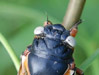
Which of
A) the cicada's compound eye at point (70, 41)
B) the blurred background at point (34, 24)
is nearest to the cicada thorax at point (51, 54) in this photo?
the cicada's compound eye at point (70, 41)

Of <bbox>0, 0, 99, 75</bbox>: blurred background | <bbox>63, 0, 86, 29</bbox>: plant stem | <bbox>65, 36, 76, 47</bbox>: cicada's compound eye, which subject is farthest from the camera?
Result: <bbox>0, 0, 99, 75</bbox>: blurred background

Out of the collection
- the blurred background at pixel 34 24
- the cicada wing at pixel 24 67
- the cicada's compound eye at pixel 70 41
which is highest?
the cicada's compound eye at pixel 70 41

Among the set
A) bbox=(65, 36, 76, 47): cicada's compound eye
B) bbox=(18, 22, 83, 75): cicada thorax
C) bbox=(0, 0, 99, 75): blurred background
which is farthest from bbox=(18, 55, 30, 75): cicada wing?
bbox=(0, 0, 99, 75): blurred background

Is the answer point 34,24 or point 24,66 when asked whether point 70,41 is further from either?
point 34,24

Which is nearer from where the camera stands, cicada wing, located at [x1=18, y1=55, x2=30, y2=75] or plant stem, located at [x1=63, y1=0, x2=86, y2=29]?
plant stem, located at [x1=63, y1=0, x2=86, y2=29]

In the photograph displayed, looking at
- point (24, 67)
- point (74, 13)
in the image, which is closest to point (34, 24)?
point (24, 67)

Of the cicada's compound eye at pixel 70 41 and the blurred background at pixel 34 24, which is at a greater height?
the cicada's compound eye at pixel 70 41

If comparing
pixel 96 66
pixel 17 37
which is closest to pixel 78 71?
pixel 96 66

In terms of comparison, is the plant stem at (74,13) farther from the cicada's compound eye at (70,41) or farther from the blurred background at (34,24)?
the blurred background at (34,24)

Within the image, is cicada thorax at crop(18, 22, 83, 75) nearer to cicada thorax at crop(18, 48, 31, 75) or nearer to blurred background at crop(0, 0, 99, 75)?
cicada thorax at crop(18, 48, 31, 75)
